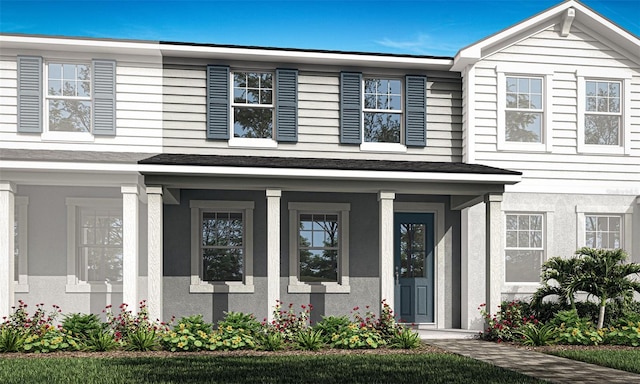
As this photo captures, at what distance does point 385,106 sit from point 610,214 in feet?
18.8

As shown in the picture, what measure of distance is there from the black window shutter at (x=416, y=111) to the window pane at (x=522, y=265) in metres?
3.36

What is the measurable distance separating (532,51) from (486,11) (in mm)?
13764

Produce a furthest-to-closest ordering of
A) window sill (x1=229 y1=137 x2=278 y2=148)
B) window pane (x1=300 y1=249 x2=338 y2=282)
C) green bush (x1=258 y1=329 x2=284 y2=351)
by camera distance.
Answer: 1. window pane (x1=300 y1=249 x2=338 y2=282)
2. window sill (x1=229 y1=137 x2=278 y2=148)
3. green bush (x1=258 y1=329 x2=284 y2=351)

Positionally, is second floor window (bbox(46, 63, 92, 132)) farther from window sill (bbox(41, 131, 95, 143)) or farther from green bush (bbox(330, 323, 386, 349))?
green bush (bbox(330, 323, 386, 349))

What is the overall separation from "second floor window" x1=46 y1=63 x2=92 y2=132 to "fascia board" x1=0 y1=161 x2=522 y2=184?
9.01 feet

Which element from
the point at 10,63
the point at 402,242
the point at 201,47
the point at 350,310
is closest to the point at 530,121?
the point at 402,242

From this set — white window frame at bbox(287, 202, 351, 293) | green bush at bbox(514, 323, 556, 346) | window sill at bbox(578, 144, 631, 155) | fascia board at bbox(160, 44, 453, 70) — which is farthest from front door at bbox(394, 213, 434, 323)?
window sill at bbox(578, 144, 631, 155)

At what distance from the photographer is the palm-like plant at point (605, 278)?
1298cm

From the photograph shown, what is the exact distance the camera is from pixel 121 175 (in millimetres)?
12445

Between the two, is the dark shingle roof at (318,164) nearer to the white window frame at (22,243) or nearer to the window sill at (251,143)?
the window sill at (251,143)

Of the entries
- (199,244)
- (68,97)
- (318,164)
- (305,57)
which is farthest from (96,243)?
(305,57)

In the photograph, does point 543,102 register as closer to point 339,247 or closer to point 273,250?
point 339,247

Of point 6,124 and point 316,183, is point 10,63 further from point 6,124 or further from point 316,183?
point 316,183

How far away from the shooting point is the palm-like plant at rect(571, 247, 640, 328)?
42.6 feet
